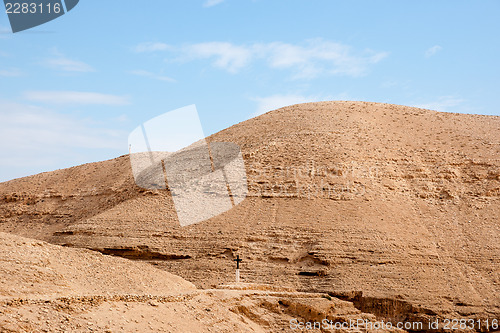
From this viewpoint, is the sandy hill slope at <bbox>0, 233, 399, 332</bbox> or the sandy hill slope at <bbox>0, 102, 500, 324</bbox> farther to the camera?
the sandy hill slope at <bbox>0, 102, 500, 324</bbox>

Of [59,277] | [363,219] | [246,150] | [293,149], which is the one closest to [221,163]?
[246,150]

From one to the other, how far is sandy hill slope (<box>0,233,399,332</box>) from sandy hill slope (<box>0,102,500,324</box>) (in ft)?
14.1

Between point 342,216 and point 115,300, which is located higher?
point 342,216

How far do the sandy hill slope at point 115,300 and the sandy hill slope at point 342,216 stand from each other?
431cm

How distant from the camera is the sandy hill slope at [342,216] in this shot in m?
23.4

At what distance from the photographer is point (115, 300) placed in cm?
1317

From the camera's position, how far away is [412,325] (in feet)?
71.8

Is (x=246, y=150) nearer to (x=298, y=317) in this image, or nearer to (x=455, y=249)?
(x=455, y=249)

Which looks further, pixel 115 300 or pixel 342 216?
pixel 342 216

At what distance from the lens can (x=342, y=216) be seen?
2644cm

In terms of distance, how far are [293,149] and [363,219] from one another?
7113 millimetres

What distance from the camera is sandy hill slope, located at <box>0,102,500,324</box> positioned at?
23375 millimetres

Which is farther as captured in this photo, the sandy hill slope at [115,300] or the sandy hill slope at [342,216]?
the sandy hill slope at [342,216]

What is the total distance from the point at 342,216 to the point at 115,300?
15.0m
